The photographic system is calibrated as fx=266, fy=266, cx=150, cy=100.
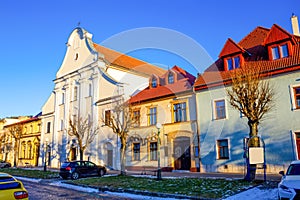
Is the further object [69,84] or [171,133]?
[69,84]

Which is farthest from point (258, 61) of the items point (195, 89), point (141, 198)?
point (141, 198)

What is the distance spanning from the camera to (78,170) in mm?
21000

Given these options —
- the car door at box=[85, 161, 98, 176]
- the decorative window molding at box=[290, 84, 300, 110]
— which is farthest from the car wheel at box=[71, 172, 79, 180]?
the decorative window molding at box=[290, 84, 300, 110]

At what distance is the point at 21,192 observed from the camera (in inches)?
275

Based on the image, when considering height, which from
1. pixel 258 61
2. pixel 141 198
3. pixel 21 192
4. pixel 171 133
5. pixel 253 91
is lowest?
pixel 141 198

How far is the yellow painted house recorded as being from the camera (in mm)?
42131

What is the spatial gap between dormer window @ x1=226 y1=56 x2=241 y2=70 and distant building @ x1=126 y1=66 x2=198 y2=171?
3957 millimetres

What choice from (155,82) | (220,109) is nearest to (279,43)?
(220,109)

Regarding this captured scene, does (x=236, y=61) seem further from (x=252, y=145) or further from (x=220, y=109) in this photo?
(x=252, y=145)

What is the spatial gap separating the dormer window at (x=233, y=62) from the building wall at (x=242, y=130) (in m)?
2.15

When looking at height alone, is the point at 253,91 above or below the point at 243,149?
above

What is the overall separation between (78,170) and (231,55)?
51.1ft

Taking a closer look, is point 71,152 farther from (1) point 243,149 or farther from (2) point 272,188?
(2) point 272,188

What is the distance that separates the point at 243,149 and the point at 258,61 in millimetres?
6920
